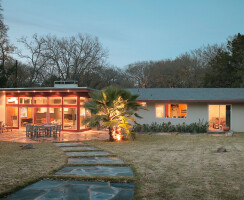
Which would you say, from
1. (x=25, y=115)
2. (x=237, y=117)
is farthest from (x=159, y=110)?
(x=25, y=115)

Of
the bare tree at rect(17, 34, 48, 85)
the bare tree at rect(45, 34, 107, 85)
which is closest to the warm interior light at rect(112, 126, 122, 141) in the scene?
the bare tree at rect(45, 34, 107, 85)

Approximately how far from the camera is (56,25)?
43.5m

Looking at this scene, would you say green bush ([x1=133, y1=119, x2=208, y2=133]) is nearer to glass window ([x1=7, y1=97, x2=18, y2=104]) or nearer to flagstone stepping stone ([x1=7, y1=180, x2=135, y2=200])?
glass window ([x1=7, y1=97, x2=18, y2=104])

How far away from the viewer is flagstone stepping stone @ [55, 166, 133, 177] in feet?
20.6

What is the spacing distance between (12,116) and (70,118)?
477 centimetres

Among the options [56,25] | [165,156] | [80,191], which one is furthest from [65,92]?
[56,25]

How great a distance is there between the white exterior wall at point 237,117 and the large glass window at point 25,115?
46.2 feet

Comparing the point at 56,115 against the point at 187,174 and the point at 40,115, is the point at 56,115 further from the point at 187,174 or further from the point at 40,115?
the point at 187,174

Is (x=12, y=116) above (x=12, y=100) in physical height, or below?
below

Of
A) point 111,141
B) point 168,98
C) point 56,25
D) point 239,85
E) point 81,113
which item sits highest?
point 56,25

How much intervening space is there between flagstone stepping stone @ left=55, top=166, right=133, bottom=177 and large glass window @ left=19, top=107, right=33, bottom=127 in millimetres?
12372

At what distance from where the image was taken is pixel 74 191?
4.96 meters

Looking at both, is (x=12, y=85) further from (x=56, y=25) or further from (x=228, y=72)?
(x=228, y=72)

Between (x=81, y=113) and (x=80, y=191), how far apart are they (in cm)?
1255
